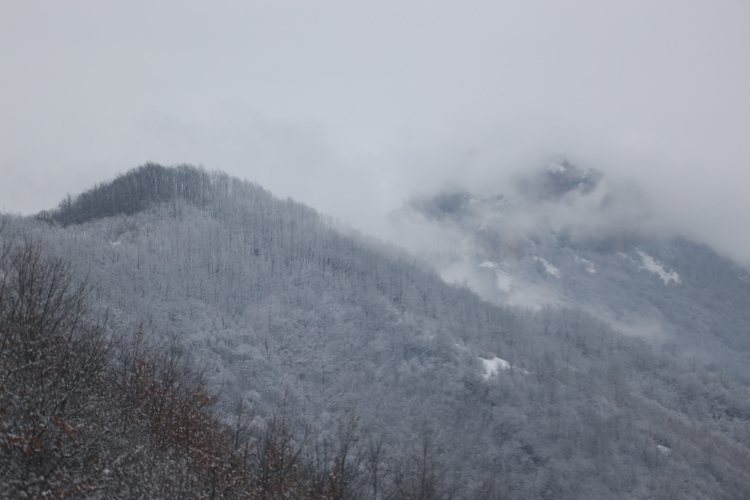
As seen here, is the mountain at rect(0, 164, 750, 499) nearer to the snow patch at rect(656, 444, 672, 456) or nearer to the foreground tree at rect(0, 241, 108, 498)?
the snow patch at rect(656, 444, 672, 456)

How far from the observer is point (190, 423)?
25.4 meters

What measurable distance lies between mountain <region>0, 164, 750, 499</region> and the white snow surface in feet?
1.89

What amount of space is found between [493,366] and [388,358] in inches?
944

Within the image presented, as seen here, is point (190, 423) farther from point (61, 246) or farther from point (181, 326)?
point (61, 246)

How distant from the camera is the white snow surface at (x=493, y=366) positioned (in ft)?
343

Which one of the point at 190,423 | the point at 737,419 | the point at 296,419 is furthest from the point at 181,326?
the point at 737,419

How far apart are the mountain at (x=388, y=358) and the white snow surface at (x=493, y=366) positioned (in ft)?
1.89

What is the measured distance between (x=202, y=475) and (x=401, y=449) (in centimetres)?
6027

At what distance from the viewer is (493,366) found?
109625 millimetres

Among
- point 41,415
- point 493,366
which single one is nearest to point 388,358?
point 493,366

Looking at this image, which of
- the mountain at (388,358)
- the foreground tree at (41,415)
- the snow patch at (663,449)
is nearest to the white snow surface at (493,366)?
the mountain at (388,358)

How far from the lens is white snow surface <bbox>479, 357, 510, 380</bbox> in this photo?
343ft

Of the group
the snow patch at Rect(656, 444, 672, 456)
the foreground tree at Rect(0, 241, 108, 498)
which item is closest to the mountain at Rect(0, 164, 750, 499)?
the snow patch at Rect(656, 444, 672, 456)

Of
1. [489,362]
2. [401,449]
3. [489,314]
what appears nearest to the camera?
[401,449]
